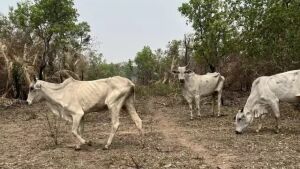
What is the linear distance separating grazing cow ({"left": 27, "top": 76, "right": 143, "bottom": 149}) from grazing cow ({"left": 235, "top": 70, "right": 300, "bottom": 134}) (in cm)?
361

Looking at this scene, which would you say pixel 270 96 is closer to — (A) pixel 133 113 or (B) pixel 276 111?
(B) pixel 276 111

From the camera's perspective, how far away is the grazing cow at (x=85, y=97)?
457 inches

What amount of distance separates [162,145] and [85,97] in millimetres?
2350

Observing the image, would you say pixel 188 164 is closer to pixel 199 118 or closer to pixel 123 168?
pixel 123 168

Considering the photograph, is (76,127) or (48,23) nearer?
(76,127)

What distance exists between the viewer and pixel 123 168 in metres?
9.50

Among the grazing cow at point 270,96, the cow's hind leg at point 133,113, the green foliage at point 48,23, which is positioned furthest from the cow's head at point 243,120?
the green foliage at point 48,23

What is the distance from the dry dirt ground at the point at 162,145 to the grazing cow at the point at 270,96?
1.55ft

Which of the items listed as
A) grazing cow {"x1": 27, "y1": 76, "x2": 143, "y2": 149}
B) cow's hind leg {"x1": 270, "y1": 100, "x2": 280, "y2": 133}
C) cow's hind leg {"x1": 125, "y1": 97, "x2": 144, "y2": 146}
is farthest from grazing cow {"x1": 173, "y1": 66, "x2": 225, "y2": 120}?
grazing cow {"x1": 27, "y1": 76, "x2": 143, "y2": 149}

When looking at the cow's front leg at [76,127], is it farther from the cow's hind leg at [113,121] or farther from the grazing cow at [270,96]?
the grazing cow at [270,96]

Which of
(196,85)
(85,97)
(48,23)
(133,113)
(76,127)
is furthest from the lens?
(48,23)

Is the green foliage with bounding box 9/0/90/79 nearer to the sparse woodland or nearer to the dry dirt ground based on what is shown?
the sparse woodland

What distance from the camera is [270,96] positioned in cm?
1384

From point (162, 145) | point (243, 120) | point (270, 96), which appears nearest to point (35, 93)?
point (162, 145)
